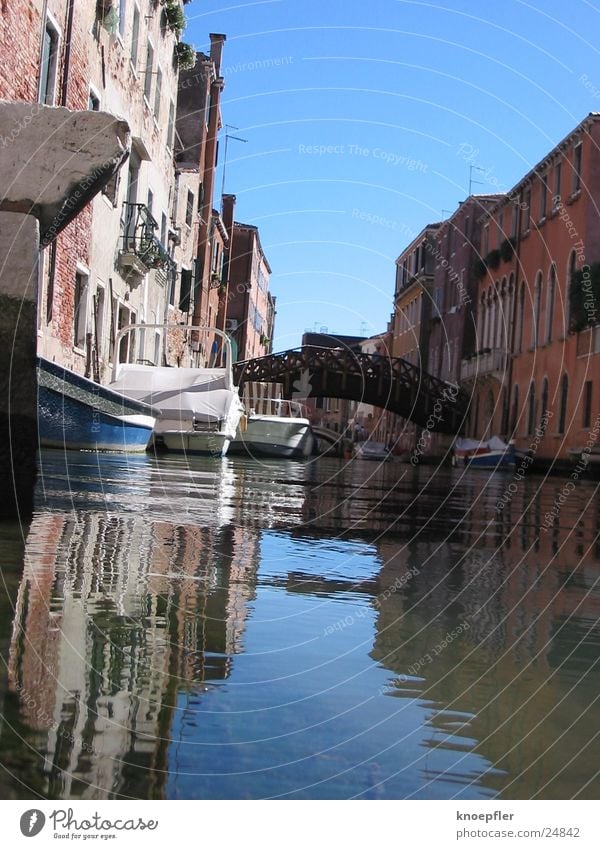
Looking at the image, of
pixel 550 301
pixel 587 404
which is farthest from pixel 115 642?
pixel 550 301

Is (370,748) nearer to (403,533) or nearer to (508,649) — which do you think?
(508,649)

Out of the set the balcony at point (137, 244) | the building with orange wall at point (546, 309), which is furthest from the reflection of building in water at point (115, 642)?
the building with orange wall at point (546, 309)

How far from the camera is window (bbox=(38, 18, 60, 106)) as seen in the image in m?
13.8

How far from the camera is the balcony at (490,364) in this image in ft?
119

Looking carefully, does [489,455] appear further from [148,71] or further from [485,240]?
[148,71]

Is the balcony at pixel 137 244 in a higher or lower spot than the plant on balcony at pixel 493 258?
lower

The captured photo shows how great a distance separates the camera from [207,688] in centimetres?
248

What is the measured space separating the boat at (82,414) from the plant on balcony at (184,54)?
12816 mm

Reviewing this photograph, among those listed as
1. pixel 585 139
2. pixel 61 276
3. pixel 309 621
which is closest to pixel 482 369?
pixel 585 139

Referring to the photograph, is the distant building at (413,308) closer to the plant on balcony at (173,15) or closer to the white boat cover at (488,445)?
the white boat cover at (488,445)

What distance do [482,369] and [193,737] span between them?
37288 mm

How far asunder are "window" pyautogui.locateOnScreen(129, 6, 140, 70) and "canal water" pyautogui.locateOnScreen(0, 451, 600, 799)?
1620cm

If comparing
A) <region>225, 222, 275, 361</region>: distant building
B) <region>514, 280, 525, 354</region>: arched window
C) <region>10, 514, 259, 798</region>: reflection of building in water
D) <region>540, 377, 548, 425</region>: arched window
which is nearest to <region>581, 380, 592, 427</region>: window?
<region>540, 377, 548, 425</region>: arched window

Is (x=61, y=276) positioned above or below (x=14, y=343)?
above
